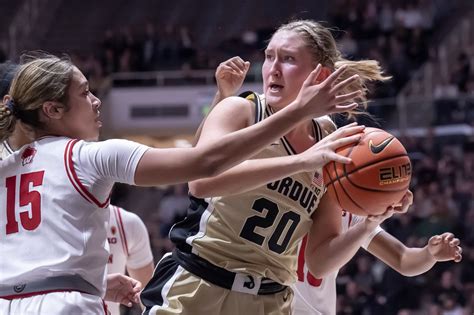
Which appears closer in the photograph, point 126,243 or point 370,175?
point 370,175

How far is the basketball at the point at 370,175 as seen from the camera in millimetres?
3260

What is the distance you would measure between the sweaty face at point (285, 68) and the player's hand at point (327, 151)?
404 millimetres

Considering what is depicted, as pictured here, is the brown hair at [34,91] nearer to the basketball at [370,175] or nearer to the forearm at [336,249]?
the basketball at [370,175]

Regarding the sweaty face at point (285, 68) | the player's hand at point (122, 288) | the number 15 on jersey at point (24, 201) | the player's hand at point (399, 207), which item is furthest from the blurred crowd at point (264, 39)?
the number 15 on jersey at point (24, 201)

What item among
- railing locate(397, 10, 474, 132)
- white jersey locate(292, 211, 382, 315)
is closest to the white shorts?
white jersey locate(292, 211, 382, 315)

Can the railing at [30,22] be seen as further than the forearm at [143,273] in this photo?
Yes

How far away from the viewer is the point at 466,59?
44.0 ft

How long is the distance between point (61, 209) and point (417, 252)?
170 cm

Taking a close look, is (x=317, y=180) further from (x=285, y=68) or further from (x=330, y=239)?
(x=285, y=68)

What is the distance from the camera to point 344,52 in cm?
1313

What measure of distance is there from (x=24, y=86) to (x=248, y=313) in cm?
112

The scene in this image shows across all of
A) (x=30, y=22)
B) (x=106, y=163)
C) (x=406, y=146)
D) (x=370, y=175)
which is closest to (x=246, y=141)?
(x=106, y=163)

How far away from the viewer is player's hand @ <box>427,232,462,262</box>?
389 centimetres

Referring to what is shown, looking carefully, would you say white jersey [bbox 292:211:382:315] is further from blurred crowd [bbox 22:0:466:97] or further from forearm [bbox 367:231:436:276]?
blurred crowd [bbox 22:0:466:97]
